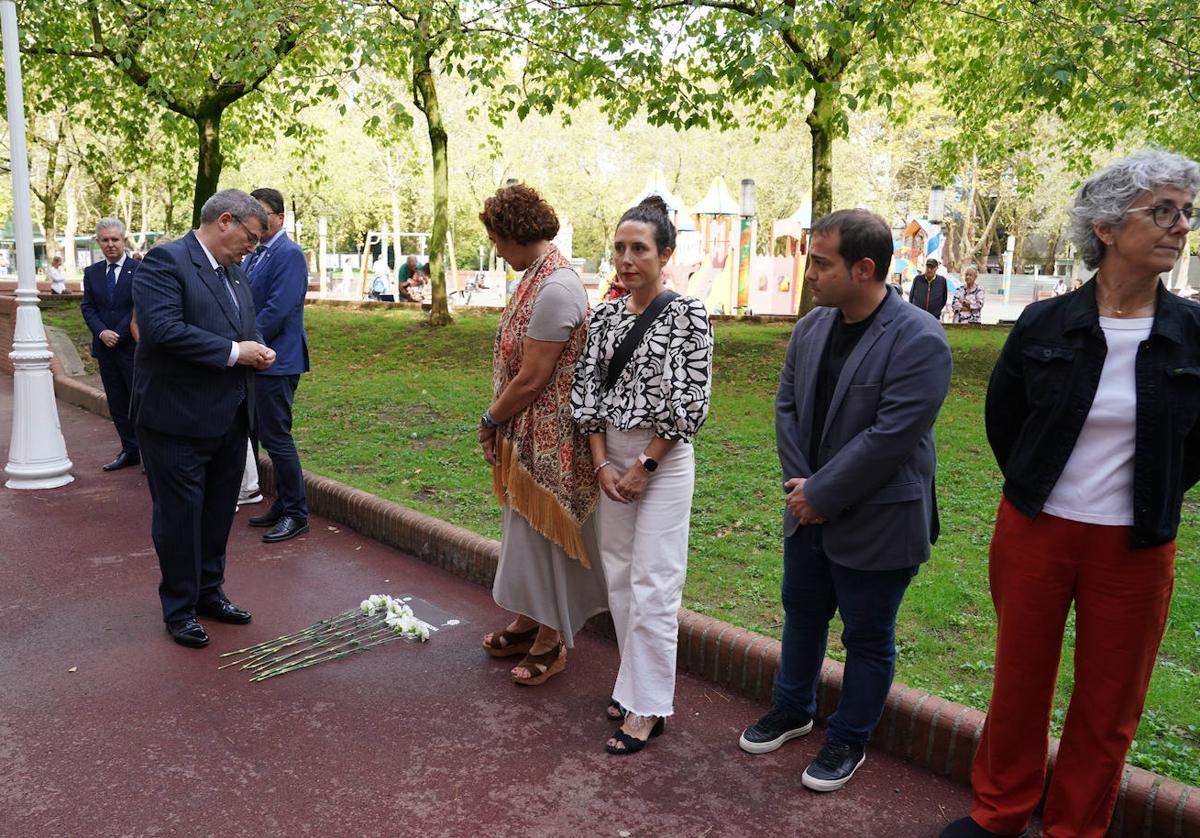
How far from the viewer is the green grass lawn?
3719 millimetres

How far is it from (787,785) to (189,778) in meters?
2.08

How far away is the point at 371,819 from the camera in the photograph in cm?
294

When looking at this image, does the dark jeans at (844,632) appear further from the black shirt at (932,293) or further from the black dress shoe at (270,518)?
the black shirt at (932,293)

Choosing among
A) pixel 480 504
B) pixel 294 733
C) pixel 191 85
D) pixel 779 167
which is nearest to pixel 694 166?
pixel 779 167

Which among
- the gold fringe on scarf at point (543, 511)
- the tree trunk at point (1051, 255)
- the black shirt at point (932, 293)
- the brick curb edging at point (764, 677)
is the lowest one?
the brick curb edging at point (764, 677)

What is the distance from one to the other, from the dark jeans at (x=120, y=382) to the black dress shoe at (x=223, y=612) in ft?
12.5

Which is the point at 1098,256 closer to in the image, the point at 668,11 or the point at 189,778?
the point at 189,778

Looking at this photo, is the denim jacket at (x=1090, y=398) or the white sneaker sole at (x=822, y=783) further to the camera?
the white sneaker sole at (x=822, y=783)

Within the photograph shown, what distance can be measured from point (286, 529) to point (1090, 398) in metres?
4.83

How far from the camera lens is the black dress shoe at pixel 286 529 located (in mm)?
5809

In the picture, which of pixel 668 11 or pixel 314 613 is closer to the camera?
pixel 314 613

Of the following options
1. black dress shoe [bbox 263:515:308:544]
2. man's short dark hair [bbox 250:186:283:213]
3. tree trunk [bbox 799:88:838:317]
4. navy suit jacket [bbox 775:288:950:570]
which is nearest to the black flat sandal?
navy suit jacket [bbox 775:288:950:570]

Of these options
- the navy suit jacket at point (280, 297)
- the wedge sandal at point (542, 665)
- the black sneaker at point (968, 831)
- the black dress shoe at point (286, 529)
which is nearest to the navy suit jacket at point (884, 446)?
the black sneaker at point (968, 831)

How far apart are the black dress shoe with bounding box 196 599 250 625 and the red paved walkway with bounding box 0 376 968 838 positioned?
86mm
